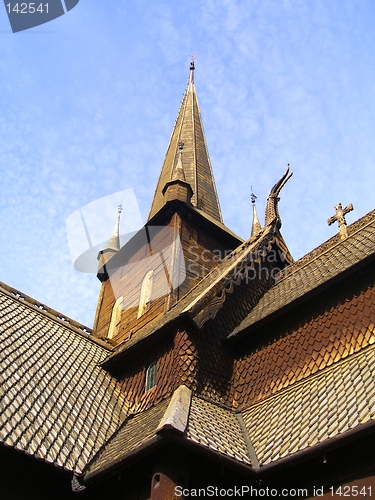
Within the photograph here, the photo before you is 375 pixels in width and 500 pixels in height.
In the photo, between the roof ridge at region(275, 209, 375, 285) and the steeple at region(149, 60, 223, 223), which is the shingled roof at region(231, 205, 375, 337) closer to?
the roof ridge at region(275, 209, 375, 285)

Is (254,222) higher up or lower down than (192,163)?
lower down

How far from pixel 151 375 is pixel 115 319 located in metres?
5.00

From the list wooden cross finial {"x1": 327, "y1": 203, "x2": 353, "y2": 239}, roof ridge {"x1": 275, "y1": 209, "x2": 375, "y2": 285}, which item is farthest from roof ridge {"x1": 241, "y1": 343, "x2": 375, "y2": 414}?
wooden cross finial {"x1": 327, "y1": 203, "x2": 353, "y2": 239}

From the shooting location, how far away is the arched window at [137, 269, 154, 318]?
13.6m

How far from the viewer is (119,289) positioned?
1599 cm

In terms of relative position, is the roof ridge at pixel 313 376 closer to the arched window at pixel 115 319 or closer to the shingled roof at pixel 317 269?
the shingled roof at pixel 317 269

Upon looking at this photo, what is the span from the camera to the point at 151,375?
10188mm

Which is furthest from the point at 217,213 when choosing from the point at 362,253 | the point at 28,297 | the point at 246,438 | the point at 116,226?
the point at 246,438

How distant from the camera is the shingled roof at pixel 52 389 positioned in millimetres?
7594

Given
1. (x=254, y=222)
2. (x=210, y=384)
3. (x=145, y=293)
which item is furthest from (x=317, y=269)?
(x=254, y=222)

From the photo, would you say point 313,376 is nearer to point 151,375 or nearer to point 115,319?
point 151,375

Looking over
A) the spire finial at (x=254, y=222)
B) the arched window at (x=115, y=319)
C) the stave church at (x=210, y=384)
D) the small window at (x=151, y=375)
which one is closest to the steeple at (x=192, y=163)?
the spire finial at (x=254, y=222)

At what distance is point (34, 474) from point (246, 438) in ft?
10.3

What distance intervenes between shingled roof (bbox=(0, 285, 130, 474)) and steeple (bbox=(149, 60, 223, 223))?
20.9ft
